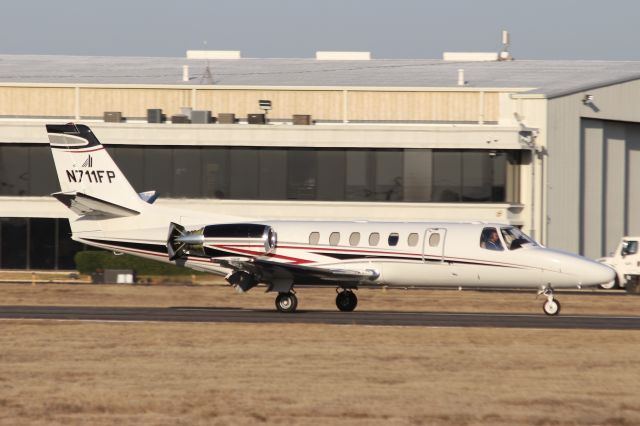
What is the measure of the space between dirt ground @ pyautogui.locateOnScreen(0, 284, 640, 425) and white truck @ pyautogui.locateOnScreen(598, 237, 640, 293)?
23825 millimetres

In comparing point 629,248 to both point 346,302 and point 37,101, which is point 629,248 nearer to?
point 346,302

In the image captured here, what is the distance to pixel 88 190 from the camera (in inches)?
1380

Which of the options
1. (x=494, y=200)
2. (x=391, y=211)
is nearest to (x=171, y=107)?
(x=391, y=211)

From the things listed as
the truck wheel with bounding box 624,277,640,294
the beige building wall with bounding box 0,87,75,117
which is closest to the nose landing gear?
the truck wheel with bounding box 624,277,640,294

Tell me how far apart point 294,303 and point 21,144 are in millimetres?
27184

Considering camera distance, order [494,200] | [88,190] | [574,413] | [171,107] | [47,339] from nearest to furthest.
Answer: [574,413] → [47,339] → [88,190] → [494,200] → [171,107]

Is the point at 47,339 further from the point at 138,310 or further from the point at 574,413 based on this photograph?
the point at 574,413

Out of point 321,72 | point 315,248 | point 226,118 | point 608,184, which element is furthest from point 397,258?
point 321,72

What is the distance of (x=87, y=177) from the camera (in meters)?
→ 35.1

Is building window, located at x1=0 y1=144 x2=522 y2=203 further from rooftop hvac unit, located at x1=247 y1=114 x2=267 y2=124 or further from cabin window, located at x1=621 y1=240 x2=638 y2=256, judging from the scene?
cabin window, located at x1=621 y1=240 x2=638 y2=256

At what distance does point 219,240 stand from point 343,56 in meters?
41.8

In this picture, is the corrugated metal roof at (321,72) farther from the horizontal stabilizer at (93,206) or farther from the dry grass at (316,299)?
the horizontal stabilizer at (93,206)

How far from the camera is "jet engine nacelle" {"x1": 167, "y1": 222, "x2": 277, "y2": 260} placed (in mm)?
32406

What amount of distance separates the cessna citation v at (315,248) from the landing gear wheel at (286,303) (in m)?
0.03
